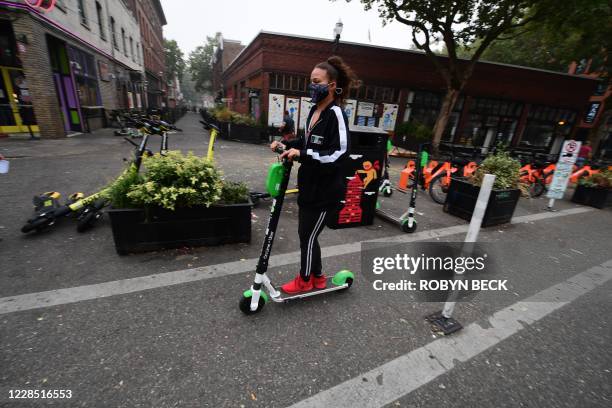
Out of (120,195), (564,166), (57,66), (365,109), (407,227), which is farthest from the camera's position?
(365,109)

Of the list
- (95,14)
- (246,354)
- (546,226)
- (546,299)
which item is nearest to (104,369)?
(246,354)

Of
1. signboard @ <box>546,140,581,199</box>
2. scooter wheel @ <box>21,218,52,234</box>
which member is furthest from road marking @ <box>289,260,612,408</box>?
signboard @ <box>546,140,581,199</box>

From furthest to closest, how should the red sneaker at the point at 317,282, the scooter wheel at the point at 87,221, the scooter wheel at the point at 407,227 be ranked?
the scooter wheel at the point at 407,227, the scooter wheel at the point at 87,221, the red sneaker at the point at 317,282

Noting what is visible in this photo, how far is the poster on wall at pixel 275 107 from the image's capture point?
16.8m

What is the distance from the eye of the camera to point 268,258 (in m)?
2.40

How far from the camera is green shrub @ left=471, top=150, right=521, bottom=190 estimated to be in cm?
584

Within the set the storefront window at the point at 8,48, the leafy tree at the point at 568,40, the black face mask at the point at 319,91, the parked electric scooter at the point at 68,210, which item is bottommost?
the parked electric scooter at the point at 68,210

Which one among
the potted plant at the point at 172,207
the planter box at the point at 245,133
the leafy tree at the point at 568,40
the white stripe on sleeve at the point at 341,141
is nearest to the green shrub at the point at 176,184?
the potted plant at the point at 172,207

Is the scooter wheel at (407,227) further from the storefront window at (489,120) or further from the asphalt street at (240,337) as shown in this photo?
the storefront window at (489,120)

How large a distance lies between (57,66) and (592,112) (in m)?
34.5

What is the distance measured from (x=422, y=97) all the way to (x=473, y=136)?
5.43m

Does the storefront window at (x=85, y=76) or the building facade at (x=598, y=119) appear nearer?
the storefront window at (x=85, y=76)

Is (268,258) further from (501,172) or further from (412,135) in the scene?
(412,135)

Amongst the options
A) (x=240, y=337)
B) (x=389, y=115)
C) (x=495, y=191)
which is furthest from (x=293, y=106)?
(x=240, y=337)
